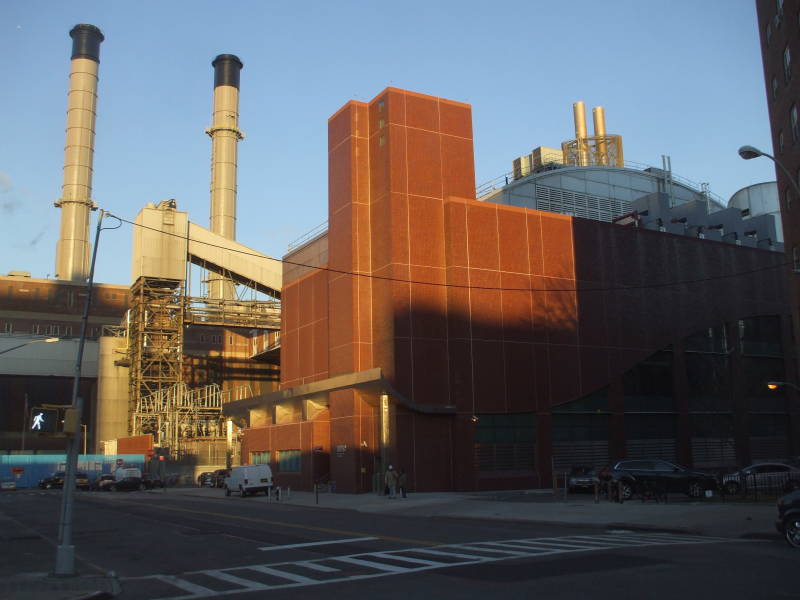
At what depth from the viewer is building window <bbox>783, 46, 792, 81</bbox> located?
38.1m

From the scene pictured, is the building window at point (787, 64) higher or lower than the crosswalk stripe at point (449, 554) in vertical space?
higher

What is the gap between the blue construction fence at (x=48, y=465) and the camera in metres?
70.4

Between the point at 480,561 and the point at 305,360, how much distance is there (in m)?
39.9

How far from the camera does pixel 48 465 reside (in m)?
74.4

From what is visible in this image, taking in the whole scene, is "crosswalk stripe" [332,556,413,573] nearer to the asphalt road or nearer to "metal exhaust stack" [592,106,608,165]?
the asphalt road

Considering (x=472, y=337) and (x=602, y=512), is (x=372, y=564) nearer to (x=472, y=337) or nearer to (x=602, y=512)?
(x=602, y=512)

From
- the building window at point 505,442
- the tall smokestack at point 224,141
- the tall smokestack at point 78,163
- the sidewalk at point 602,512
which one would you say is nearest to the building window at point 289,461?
the sidewalk at point 602,512

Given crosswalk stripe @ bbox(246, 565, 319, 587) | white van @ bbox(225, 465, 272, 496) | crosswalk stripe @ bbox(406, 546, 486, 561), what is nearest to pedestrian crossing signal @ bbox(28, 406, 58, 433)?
crosswalk stripe @ bbox(246, 565, 319, 587)

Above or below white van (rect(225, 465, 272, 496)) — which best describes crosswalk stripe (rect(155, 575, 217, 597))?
below

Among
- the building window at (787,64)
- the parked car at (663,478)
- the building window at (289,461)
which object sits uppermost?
the building window at (787,64)

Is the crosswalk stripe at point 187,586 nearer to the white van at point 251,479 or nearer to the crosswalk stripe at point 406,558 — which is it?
the crosswalk stripe at point 406,558

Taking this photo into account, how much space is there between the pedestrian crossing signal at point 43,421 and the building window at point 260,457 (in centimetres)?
4145

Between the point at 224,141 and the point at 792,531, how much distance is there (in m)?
92.4

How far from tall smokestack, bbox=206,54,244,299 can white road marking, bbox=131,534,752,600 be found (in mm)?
80558
